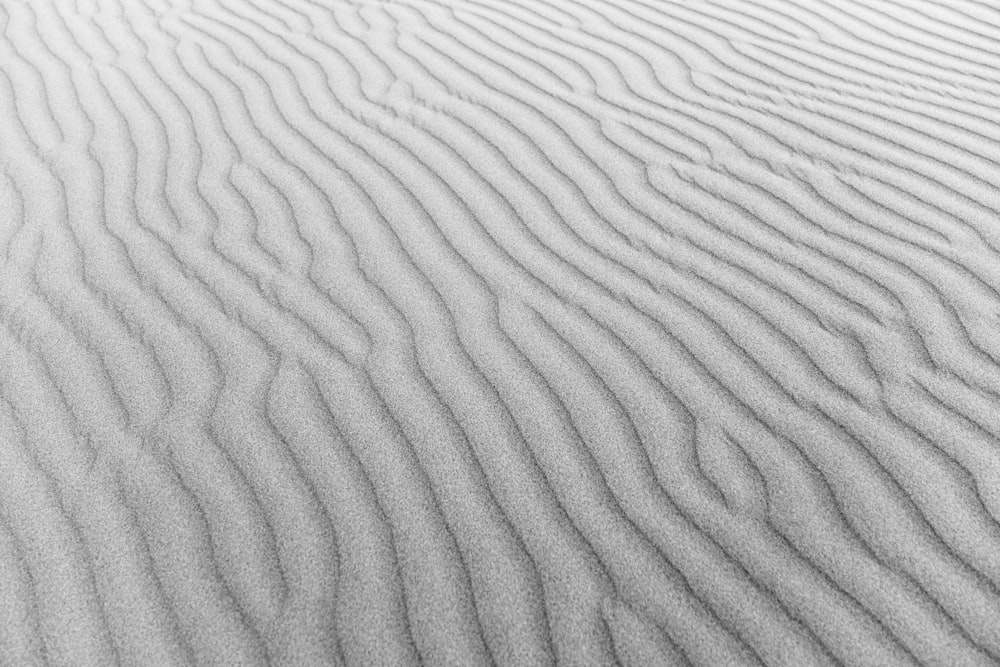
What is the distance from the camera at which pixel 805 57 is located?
4.27 meters

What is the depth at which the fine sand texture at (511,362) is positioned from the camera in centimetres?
199

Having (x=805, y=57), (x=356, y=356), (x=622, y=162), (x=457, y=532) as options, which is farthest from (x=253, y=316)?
(x=805, y=57)

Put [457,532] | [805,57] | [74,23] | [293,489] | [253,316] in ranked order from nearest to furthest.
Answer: [457,532]
[293,489]
[253,316]
[805,57]
[74,23]

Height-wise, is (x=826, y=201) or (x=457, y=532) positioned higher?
(x=826, y=201)

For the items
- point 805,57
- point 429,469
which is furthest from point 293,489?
point 805,57

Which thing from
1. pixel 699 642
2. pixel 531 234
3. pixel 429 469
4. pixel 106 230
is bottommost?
pixel 699 642

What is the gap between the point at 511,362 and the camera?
2.60 meters

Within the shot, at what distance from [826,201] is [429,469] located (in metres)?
1.63

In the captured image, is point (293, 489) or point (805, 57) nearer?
point (293, 489)

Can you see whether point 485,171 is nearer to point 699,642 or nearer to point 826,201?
point 826,201

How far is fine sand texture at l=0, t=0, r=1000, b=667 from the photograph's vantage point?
1990mm

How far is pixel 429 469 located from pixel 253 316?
852 mm

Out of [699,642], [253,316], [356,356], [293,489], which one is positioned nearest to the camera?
[699,642]

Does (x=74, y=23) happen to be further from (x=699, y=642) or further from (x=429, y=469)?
(x=699, y=642)
